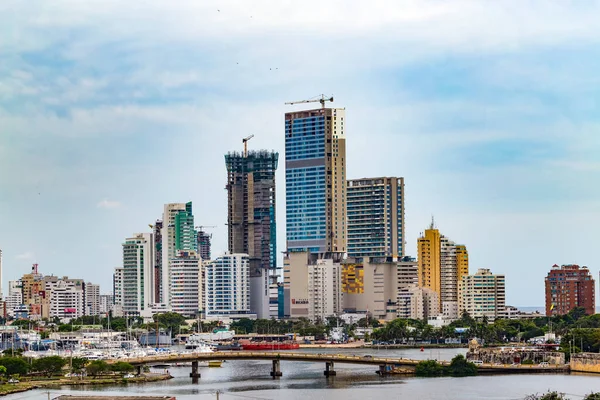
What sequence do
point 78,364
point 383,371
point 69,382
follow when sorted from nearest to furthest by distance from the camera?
point 69,382 → point 383,371 → point 78,364

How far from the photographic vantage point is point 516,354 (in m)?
121

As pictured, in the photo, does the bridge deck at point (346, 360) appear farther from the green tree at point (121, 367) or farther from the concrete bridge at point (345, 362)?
the green tree at point (121, 367)

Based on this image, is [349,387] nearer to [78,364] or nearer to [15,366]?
[78,364]

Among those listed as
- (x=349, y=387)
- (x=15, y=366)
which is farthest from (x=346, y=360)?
(x=15, y=366)

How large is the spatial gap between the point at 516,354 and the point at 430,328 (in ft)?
224

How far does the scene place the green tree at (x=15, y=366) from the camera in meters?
107

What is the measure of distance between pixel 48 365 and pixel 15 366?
3704 millimetres

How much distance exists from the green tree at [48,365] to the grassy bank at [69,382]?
4800 mm

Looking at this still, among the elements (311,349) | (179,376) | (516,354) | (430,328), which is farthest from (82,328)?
(516,354)

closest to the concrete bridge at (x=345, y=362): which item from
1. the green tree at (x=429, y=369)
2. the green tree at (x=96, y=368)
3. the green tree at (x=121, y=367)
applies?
the green tree at (x=121, y=367)

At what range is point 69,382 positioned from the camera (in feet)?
336

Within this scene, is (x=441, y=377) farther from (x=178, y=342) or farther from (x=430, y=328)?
(x=178, y=342)

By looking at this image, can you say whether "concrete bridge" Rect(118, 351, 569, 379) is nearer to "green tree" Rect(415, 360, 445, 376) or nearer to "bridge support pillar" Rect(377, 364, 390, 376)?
"bridge support pillar" Rect(377, 364, 390, 376)

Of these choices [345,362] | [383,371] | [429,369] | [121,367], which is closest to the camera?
[429,369]
